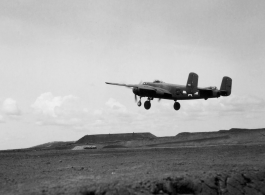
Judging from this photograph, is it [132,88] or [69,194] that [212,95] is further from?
[69,194]

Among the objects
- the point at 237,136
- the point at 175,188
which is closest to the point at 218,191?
the point at 175,188

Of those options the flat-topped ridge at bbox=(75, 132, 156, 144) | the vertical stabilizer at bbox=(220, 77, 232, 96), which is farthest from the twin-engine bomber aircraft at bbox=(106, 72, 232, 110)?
A: the flat-topped ridge at bbox=(75, 132, 156, 144)

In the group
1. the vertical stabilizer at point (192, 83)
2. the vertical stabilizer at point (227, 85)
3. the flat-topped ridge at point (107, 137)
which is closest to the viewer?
the vertical stabilizer at point (192, 83)

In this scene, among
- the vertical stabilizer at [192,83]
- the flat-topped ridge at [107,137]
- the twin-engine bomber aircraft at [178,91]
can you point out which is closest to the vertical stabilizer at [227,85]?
the twin-engine bomber aircraft at [178,91]

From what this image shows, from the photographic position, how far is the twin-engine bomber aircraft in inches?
1385

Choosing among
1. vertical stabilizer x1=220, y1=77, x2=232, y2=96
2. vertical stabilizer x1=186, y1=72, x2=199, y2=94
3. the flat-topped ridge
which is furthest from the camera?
the flat-topped ridge

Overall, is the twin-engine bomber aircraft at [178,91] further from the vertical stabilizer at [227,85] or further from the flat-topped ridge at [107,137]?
the flat-topped ridge at [107,137]

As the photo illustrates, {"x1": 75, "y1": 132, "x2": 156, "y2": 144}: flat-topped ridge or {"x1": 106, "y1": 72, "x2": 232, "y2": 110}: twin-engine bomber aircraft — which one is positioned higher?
{"x1": 106, "y1": 72, "x2": 232, "y2": 110}: twin-engine bomber aircraft

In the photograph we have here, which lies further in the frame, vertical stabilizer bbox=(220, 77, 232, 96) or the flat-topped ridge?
the flat-topped ridge

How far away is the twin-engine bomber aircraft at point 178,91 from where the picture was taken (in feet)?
115

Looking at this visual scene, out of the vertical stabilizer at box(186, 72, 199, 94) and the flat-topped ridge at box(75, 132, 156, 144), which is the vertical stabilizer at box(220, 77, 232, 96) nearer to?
the vertical stabilizer at box(186, 72, 199, 94)

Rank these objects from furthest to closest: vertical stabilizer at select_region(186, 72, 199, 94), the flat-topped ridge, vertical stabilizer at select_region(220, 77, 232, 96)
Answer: the flat-topped ridge → vertical stabilizer at select_region(220, 77, 232, 96) → vertical stabilizer at select_region(186, 72, 199, 94)

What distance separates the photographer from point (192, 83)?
3491 cm

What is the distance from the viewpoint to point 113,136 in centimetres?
11244
